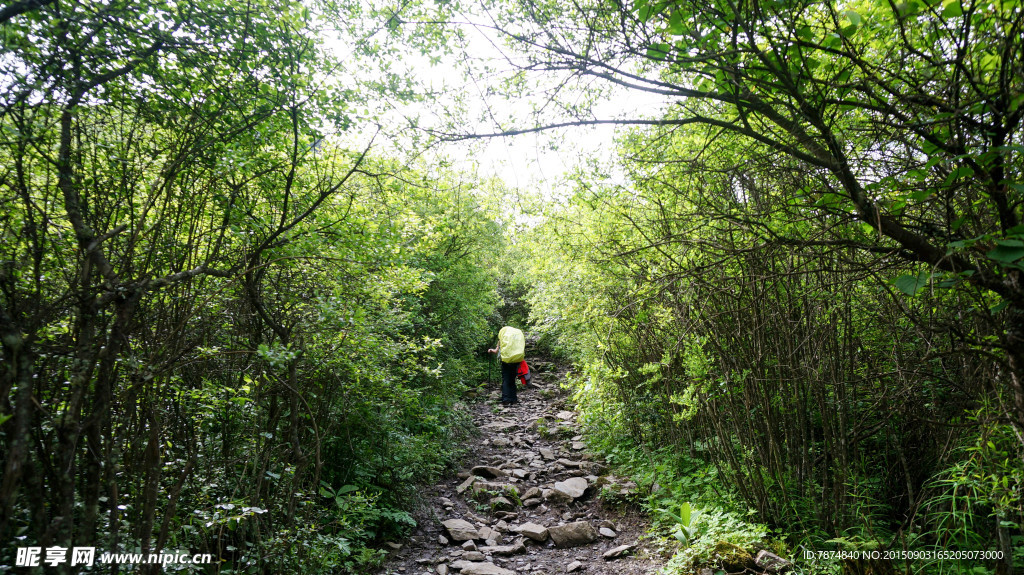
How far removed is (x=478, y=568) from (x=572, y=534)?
3.92 feet

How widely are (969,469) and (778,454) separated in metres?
1.22

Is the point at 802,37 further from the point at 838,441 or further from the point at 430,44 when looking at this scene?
the point at 838,441

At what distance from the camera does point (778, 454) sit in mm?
3918

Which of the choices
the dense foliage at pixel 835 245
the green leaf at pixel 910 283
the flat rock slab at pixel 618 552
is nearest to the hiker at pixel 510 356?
the dense foliage at pixel 835 245

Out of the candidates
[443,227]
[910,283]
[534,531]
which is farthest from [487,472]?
[910,283]

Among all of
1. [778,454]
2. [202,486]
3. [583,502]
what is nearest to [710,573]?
[778,454]

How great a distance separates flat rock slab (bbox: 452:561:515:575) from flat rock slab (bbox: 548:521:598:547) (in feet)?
2.63

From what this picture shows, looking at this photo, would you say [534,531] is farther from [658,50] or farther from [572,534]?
[658,50]

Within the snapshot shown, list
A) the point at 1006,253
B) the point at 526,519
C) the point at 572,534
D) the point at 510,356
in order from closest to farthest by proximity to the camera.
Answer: the point at 1006,253, the point at 572,534, the point at 526,519, the point at 510,356

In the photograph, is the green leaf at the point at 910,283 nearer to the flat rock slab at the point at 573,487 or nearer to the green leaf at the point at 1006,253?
the green leaf at the point at 1006,253

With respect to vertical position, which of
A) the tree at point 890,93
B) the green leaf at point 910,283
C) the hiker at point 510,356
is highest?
the tree at point 890,93

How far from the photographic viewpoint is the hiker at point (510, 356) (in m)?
11.2

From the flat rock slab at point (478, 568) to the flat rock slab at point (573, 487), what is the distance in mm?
1876

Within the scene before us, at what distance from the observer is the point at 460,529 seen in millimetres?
5332
